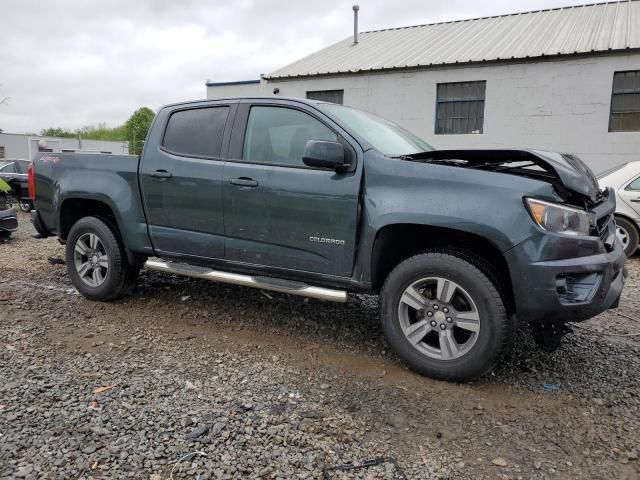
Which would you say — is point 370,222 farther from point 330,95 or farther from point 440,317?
point 330,95

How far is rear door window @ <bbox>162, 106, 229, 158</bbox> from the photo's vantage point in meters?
4.18

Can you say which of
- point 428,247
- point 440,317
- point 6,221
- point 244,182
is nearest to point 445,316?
point 440,317

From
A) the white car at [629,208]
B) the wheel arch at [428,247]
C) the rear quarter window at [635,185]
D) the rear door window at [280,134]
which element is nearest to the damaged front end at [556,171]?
the wheel arch at [428,247]

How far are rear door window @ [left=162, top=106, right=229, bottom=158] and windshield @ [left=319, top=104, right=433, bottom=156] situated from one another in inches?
37.7

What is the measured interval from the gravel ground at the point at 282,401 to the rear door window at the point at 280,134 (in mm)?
1460

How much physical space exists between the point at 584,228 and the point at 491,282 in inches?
25.1

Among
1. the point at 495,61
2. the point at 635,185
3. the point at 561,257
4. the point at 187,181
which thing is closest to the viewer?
the point at 561,257

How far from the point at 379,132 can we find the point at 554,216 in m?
1.61

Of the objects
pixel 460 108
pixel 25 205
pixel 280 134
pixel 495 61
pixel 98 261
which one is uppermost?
pixel 495 61

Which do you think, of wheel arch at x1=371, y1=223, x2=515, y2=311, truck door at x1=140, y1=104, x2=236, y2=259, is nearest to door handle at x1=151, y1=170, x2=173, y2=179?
truck door at x1=140, y1=104, x2=236, y2=259

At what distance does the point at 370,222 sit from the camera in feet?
11.1

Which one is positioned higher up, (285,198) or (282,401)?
(285,198)

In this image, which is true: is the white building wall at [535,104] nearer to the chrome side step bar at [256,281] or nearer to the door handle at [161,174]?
the door handle at [161,174]

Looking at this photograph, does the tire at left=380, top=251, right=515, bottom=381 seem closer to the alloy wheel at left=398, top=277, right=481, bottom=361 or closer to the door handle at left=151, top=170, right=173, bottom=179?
the alloy wheel at left=398, top=277, right=481, bottom=361
